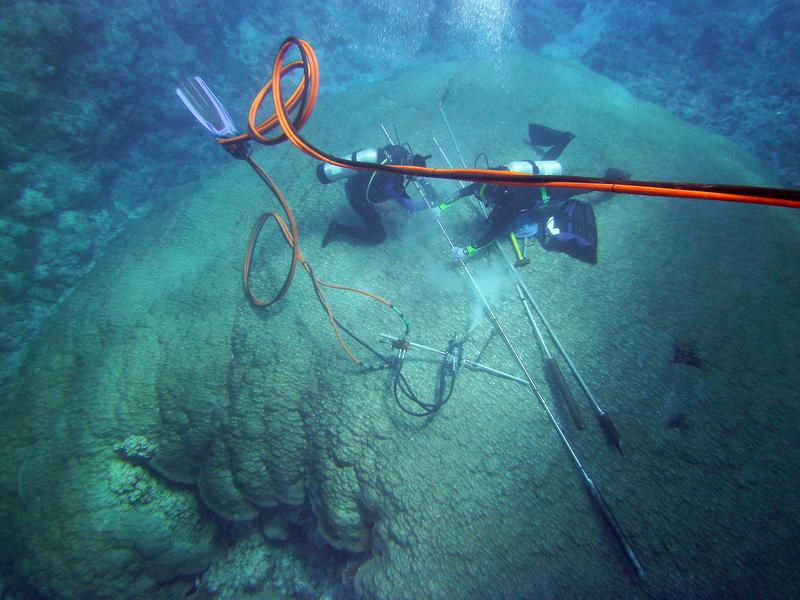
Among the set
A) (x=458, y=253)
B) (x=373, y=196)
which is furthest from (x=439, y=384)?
(x=373, y=196)

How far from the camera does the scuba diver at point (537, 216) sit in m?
4.47

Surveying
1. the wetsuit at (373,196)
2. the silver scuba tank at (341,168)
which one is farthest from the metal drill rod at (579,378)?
the silver scuba tank at (341,168)

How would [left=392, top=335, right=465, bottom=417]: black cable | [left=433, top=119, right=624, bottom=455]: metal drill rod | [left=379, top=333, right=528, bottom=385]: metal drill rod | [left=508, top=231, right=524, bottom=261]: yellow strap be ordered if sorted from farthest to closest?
[left=508, top=231, right=524, bottom=261]: yellow strap
[left=379, top=333, right=528, bottom=385]: metal drill rod
[left=392, top=335, right=465, bottom=417]: black cable
[left=433, top=119, right=624, bottom=455]: metal drill rod

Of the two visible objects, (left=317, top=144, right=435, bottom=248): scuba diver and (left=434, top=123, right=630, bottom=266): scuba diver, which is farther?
(left=317, top=144, right=435, bottom=248): scuba diver

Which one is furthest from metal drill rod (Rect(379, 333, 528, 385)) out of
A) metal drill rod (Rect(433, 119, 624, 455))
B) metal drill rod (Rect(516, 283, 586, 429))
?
metal drill rod (Rect(433, 119, 624, 455))

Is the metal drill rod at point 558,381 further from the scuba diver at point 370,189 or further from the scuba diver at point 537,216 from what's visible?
the scuba diver at point 370,189

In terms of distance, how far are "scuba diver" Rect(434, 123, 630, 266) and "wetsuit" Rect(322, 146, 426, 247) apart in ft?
2.25

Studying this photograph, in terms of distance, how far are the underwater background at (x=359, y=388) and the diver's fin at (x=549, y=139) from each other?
290mm

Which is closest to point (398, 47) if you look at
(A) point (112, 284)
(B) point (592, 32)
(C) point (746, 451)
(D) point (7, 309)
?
(B) point (592, 32)

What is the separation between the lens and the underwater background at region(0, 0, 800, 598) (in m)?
2.92

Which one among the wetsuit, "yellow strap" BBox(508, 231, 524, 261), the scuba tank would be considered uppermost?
the wetsuit

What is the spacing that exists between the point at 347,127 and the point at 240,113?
175 inches

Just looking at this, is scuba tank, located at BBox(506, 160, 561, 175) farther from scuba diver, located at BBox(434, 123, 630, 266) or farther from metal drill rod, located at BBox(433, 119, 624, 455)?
metal drill rod, located at BBox(433, 119, 624, 455)

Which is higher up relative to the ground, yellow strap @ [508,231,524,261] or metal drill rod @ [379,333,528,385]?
yellow strap @ [508,231,524,261]
